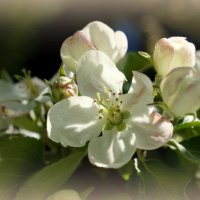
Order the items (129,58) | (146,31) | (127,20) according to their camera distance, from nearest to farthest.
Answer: (129,58) → (146,31) → (127,20)

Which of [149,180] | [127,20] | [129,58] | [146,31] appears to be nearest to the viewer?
[149,180]

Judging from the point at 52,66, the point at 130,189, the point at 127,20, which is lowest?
the point at 52,66

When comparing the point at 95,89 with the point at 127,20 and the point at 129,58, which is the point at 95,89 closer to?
the point at 129,58

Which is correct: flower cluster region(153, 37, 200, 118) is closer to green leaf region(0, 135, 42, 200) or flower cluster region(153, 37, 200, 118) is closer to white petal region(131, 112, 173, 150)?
white petal region(131, 112, 173, 150)

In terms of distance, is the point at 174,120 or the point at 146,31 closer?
the point at 174,120

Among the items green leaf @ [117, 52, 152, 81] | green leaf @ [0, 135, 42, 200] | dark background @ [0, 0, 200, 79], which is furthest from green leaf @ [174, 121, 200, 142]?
dark background @ [0, 0, 200, 79]

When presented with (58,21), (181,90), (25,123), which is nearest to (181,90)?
(181,90)

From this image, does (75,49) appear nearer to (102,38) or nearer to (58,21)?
(102,38)

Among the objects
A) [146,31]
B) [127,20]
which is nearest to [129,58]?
[146,31]
